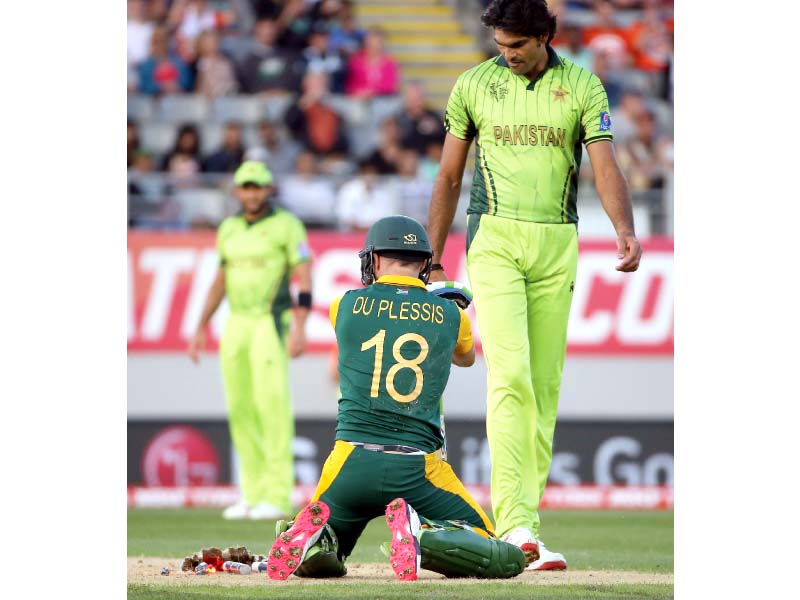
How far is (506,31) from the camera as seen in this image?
708 cm

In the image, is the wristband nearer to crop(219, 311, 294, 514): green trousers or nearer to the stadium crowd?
crop(219, 311, 294, 514): green trousers

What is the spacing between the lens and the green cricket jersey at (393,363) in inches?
254

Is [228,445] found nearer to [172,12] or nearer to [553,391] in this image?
[172,12]

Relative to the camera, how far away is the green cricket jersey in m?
6.46

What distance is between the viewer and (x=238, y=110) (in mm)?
17375

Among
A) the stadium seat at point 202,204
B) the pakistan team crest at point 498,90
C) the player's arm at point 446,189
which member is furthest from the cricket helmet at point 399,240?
the stadium seat at point 202,204

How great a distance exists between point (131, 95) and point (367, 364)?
11534 millimetres

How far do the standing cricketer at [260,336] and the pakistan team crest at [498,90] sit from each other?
5146 mm

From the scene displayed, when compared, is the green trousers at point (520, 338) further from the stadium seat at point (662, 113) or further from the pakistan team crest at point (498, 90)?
the stadium seat at point (662, 113)

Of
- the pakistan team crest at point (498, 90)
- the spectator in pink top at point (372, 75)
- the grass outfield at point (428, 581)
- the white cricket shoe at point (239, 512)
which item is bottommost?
the white cricket shoe at point (239, 512)

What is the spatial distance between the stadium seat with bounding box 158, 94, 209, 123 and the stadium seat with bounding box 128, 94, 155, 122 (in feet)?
0.39

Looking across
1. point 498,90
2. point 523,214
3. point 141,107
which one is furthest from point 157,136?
point 523,214
